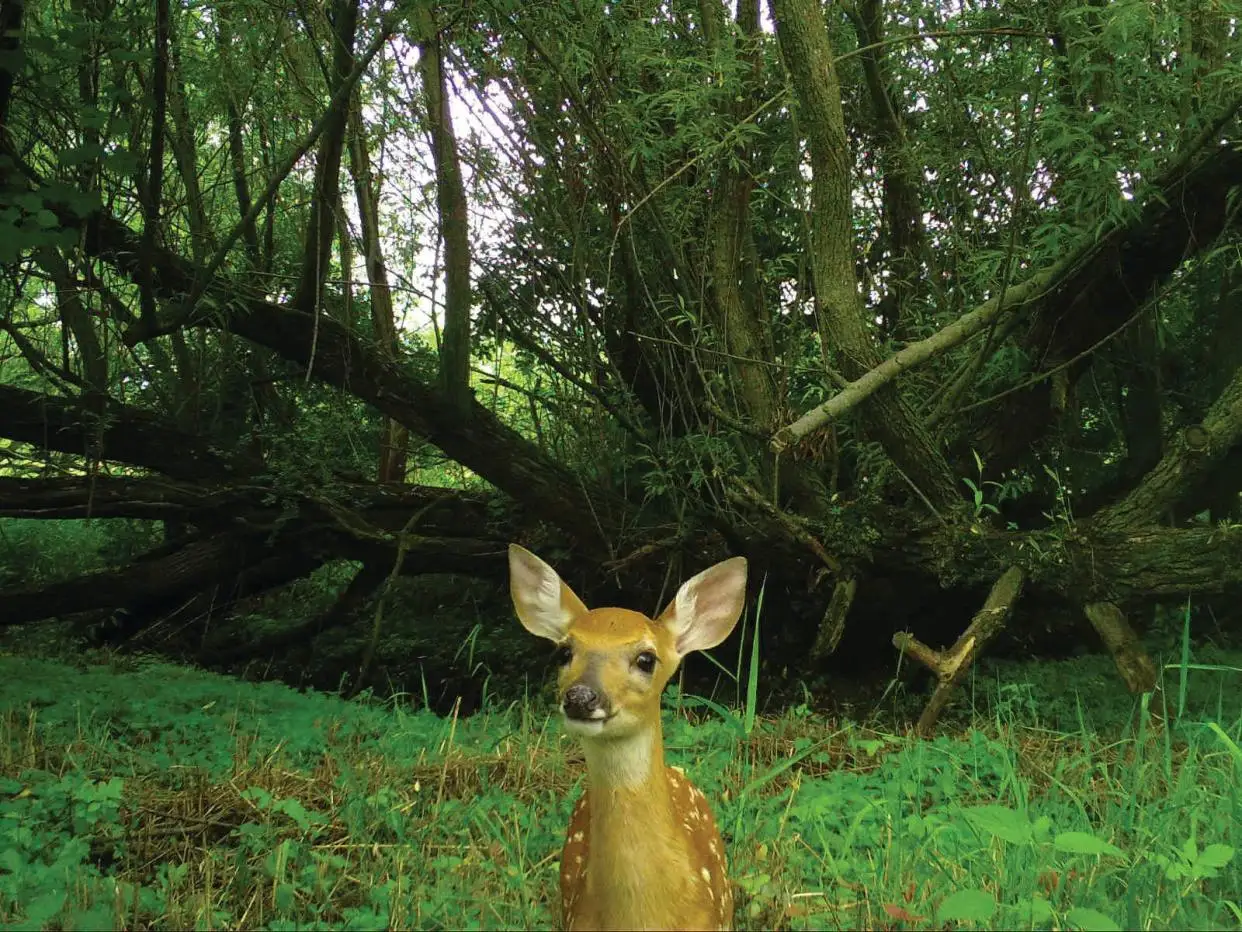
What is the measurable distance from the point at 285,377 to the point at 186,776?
2596mm

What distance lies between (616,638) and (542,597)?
206 mm

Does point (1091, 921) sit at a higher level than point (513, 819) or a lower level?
higher

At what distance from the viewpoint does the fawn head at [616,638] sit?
5.53 ft

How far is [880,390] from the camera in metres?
4.08

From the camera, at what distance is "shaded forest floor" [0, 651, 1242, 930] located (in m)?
2.21

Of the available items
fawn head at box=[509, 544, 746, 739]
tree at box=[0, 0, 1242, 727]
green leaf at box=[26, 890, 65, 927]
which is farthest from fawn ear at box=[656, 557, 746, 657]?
tree at box=[0, 0, 1242, 727]

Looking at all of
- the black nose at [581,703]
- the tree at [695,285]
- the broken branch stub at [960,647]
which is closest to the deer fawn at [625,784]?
the black nose at [581,703]

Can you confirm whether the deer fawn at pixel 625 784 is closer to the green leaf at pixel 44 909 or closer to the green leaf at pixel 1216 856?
the green leaf at pixel 1216 856

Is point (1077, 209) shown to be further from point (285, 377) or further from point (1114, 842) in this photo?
point (285, 377)

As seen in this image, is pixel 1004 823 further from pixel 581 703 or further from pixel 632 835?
pixel 581 703

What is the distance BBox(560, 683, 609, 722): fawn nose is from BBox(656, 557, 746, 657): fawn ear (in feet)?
0.97

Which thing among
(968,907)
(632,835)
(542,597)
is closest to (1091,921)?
(968,907)

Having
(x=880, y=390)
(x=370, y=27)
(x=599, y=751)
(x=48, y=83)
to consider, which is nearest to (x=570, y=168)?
(x=370, y=27)

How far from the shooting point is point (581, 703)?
1.65 meters
